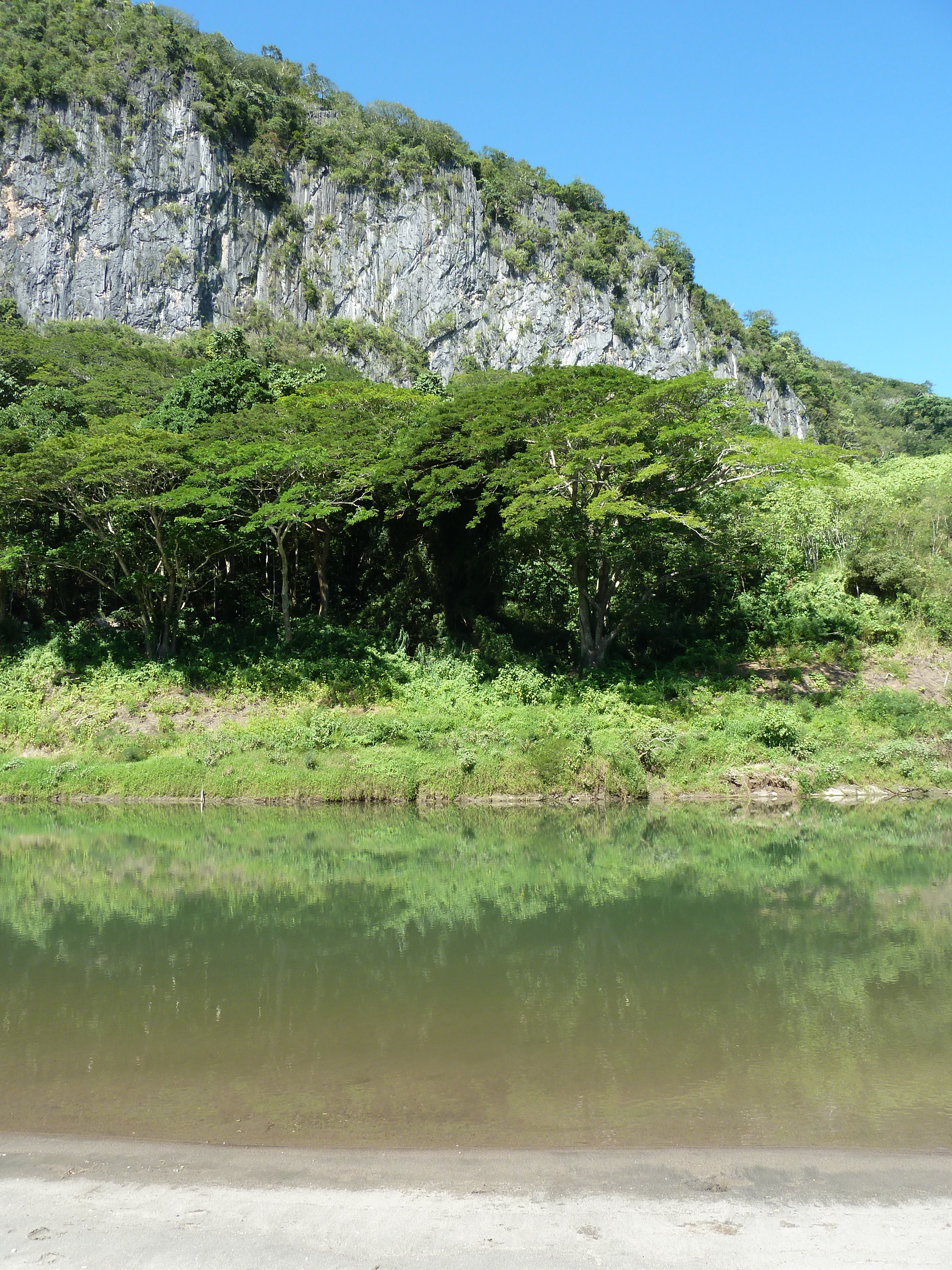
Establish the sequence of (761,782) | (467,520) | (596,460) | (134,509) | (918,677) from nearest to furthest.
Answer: (761,782), (596,460), (134,509), (918,677), (467,520)

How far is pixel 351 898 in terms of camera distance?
10.9 m

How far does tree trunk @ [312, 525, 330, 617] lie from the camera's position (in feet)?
90.4

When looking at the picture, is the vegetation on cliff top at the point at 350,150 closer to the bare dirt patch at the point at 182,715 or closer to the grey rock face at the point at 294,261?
the grey rock face at the point at 294,261

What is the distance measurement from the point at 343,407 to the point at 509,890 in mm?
19491

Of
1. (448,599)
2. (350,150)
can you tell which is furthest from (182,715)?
(350,150)

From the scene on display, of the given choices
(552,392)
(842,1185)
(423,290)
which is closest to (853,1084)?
(842,1185)

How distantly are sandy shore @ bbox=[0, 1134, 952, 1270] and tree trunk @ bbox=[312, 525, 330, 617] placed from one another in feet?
76.2

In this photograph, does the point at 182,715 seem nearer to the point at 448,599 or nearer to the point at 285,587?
the point at 285,587

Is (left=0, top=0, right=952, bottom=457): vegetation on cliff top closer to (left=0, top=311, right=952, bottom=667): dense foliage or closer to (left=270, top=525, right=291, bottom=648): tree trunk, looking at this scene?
(left=0, top=311, right=952, bottom=667): dense foliage

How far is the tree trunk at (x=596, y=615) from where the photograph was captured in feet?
80.0

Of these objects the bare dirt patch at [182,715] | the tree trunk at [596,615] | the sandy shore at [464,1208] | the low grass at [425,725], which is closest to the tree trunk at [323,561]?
the low grass at [425,725]

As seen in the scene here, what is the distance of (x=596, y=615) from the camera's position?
2500cm

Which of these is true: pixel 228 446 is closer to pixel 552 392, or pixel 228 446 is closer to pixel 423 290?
pixel 552 392

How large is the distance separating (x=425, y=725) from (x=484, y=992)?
524 inches
